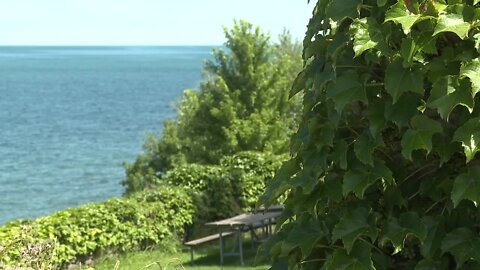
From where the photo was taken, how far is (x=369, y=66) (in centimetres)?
236

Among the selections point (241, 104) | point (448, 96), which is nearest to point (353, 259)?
point (448, 96)

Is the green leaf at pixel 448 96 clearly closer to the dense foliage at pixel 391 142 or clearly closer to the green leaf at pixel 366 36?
the dense foliage at pixel 391 142

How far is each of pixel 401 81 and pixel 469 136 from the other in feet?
0.79

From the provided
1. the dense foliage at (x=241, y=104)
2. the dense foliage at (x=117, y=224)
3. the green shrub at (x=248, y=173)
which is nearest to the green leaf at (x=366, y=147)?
the dense foliage at (x=117, y=224)

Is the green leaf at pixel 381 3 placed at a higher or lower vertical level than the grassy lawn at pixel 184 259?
higher

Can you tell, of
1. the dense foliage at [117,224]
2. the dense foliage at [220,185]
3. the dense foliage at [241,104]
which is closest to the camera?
the dense foliage at [117,224]

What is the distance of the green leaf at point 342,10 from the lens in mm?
2331

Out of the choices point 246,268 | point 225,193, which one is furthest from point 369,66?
point 225,193

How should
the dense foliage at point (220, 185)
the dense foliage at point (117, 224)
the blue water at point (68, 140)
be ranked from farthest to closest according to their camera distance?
the blue water at point (68, 140) → the dense foliage at point (220, 185) → the dense foliage at point (117, 224)

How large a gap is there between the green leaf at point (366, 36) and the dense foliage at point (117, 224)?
36.0 feet

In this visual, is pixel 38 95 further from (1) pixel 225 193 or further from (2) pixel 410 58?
(2) pixel 410 58

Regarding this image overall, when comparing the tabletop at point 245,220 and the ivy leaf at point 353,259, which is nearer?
the ivy leaf at point 353,259

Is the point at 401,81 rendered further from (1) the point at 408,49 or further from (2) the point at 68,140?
(2) the point at 68,140

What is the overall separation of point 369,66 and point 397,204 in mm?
423
